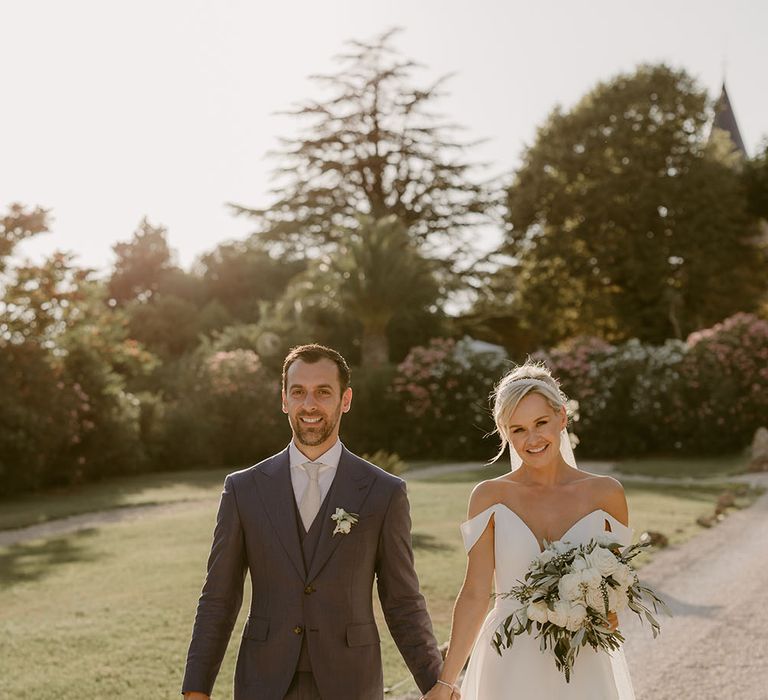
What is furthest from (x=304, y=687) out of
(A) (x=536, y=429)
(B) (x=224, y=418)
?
(B) (x=224, y=418)

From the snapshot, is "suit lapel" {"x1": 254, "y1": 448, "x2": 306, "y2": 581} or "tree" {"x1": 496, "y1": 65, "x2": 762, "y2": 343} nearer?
"suit lapel" {"x1": 254, "y1": 448, "x2": 306, "y2": 581}

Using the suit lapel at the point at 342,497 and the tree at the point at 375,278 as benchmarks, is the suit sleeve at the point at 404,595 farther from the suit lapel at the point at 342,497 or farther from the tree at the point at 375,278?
the tree at the point at 375,278

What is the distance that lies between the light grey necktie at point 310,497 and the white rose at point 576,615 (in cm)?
92

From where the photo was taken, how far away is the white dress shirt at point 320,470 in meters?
3.24

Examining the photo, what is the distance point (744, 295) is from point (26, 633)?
32.3 m

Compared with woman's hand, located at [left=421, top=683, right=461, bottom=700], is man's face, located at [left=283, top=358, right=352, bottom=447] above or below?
above

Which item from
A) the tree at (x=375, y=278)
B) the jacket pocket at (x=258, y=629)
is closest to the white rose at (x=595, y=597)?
the jacket pocket at (x=258, y=629)

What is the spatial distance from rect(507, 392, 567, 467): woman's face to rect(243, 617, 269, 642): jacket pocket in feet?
3.77

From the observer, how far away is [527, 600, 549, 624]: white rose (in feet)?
10.6

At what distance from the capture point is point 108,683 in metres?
6.24

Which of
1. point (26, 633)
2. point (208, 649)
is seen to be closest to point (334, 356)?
point (208, 649)

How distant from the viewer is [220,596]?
3.17 metres

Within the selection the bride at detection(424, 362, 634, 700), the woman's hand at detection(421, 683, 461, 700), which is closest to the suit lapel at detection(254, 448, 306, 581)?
the woman's hand at detection(421, 683, 461, 700)

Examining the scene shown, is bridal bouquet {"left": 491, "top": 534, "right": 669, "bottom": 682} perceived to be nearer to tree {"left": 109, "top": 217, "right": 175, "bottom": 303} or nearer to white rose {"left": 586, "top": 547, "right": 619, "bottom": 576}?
white rose {"left": 586, "top": 547, "right": 619, "bottom": 576}
